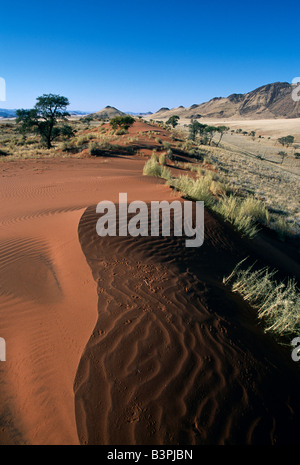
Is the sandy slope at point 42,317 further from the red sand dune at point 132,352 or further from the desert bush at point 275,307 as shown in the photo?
the desert bush at point 275,307

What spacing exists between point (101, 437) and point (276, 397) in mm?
1878

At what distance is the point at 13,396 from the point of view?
7.98 ft

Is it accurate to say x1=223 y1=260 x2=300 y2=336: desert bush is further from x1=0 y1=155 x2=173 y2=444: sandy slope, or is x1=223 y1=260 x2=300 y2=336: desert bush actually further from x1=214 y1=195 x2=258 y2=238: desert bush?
x1=214 y1=195 x2=258 y2=238: desert bush

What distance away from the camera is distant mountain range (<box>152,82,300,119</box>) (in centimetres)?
13338

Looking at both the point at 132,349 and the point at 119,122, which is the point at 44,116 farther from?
the point at 132,349

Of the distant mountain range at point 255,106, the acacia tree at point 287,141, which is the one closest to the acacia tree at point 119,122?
the acacia tree at point 287,141

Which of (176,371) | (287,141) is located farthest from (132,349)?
(287,141)

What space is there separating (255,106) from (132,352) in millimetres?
178638

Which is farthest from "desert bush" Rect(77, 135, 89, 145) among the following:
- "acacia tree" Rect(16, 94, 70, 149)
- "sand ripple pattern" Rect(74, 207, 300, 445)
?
"sand ripple pattern" Rect(74, 207, 300, 445)

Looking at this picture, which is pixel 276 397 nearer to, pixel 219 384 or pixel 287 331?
pixel 219 384

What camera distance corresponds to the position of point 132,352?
108 inches

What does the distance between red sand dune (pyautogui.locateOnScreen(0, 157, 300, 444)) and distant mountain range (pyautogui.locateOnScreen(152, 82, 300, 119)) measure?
142 meters

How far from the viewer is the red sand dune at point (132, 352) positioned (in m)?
2.19

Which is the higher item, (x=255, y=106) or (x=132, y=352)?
(x=255, y=106)
